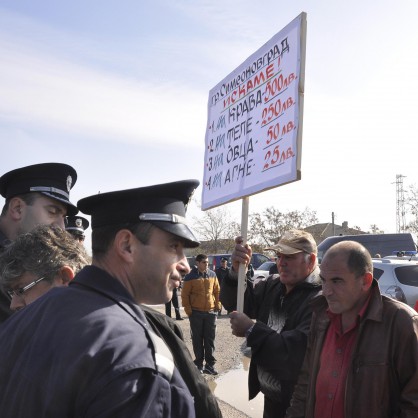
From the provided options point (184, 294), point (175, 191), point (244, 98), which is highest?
point (244, 98)

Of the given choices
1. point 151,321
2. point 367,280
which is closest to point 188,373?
point 151,321

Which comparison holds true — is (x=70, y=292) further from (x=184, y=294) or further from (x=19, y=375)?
(x=184, y=294)

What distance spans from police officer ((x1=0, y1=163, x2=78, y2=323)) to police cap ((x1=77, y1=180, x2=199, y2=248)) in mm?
1597

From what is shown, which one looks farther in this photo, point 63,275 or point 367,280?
point 367,280

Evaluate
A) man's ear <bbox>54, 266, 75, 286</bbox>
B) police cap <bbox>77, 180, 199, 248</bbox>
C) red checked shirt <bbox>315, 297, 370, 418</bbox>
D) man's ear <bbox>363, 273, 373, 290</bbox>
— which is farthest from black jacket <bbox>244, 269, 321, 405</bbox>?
police cap <bbox>77, 180, 199, 248</bbox>

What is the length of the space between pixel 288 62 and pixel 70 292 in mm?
2394

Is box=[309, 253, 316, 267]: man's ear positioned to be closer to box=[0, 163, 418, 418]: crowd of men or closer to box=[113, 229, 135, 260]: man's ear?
box=[0, 163, 418, 418]: crowd of men

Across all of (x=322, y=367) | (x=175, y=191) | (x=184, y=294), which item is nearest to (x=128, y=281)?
(x=175, y=191)

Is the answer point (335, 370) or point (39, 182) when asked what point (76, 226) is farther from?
point (335, 370)

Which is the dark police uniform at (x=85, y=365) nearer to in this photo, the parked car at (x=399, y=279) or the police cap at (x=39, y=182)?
the police cap at (x=39, y=182)

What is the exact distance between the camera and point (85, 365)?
124 centimetres

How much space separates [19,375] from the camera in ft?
4.36

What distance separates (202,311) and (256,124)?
5.82 metres

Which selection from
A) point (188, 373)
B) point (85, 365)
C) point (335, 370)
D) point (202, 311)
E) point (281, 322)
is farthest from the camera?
point (202, 311)
